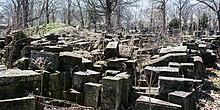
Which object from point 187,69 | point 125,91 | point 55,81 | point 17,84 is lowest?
point 125,91

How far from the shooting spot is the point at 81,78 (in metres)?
4.81

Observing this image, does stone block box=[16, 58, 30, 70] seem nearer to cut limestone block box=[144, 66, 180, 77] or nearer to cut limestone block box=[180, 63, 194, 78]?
cut limestone block box=[144, 66, 180, 77]

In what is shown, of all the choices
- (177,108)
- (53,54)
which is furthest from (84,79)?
(177,108)

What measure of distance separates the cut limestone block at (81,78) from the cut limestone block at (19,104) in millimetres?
1955

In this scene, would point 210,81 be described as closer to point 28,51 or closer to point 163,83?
point 163,83

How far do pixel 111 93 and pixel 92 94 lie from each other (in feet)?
1.40

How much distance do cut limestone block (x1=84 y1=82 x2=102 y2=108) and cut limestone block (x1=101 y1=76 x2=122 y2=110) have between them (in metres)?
0.18

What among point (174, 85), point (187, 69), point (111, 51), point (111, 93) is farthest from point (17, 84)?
point (187, 69)

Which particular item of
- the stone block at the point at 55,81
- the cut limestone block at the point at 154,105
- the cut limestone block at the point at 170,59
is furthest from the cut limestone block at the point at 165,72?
the stone block at the point at 55,81

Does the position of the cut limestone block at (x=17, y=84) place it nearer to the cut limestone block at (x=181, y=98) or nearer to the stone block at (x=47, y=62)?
the stone block at (x=47, y=62)

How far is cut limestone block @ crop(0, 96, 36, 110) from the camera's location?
8.80 feet

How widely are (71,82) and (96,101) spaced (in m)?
0.90

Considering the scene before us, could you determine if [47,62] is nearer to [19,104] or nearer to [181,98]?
[19,104]

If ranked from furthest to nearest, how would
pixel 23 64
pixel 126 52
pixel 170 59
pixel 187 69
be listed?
pixel 126 52
pixel 170 59
pixel 187 69
pixel 23 64
